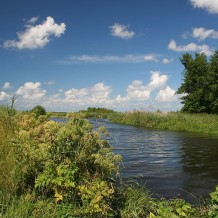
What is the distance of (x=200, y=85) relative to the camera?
52.2 metres

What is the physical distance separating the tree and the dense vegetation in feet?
144

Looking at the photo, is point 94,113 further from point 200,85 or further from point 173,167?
point 200,85

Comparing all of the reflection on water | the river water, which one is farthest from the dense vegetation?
the reflection on water

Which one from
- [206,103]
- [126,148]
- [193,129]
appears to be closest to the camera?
[126,148]

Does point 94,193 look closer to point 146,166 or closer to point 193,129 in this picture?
point 146,166

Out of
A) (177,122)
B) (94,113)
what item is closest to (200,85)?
(177,122)

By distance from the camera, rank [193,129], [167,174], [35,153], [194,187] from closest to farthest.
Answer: [35,153] < [194,187] < [167,174] < [193,129]

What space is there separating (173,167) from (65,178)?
10.4m

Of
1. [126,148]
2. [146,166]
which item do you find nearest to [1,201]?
[146,166]

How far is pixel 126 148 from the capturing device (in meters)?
22.6

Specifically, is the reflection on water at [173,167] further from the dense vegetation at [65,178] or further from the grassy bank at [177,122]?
the grassy bank at [177,122]

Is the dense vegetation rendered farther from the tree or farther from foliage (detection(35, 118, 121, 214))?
the tree

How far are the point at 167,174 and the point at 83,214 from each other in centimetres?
855

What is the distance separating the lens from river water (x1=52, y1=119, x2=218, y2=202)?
12.2 meters
